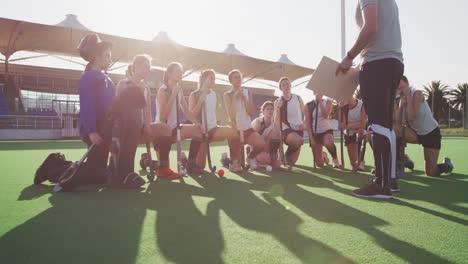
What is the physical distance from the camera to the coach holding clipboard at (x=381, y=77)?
104 inches

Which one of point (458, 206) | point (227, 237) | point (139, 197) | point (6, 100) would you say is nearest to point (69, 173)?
point (139, 197)

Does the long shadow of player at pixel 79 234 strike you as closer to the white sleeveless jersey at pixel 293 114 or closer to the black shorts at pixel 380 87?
the black shorts at pixel 380 87

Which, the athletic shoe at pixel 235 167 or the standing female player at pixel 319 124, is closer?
the athletic shoe at pixel 235 167

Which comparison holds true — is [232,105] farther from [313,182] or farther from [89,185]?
[89,185]

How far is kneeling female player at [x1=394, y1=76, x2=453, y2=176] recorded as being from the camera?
13.5 feet

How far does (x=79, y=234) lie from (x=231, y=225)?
807 millimetres

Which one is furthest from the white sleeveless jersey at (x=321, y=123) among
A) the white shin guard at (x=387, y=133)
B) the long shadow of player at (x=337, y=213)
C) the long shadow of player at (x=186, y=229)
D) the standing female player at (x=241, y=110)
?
the long shadow of player at (x=186, y=229)

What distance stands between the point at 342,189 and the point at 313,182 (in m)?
0.50

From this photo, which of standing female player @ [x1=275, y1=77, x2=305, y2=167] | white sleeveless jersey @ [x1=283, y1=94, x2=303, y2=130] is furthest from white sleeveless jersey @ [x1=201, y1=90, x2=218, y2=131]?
white sleeveless jersey @ [x1=283, y1=94, x2=303, y2=130]

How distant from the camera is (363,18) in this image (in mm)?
2641

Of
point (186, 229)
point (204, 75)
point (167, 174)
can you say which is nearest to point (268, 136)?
point (204, 75)

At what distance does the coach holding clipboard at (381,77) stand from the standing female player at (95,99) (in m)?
2.21

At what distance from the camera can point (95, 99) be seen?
3.12 meters

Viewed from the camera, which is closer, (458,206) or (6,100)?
(458,206)
